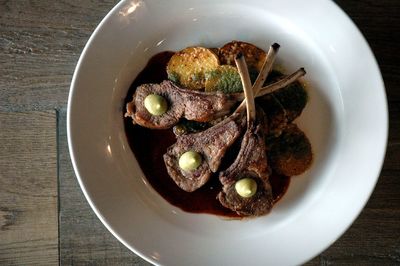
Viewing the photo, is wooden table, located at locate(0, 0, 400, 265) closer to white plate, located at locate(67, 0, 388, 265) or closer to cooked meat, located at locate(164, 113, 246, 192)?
white plate, located at locate(67, 0, 388, 265)

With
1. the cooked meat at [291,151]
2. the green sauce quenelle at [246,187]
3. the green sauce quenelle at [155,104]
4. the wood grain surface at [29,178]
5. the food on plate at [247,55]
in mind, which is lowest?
the wood grain surface at [29,178]

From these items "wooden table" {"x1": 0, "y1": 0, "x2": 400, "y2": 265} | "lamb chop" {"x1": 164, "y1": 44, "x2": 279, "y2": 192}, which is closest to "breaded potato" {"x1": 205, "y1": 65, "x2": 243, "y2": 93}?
"lamb chop" {"x1": 164, "y1": 44, "x2": 279, "y2": 192}

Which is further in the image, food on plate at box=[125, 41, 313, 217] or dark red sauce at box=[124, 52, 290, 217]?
dark red sauce at box=[124, 52, 290, 217]

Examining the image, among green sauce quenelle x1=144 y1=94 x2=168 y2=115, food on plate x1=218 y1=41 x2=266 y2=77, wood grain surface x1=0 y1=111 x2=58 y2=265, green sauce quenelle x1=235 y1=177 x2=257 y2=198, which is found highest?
food on plate x1=218 y1=41 x2=266 y2=77

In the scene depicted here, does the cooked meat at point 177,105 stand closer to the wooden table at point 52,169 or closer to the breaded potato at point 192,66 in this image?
the breaded potato at point 192,66

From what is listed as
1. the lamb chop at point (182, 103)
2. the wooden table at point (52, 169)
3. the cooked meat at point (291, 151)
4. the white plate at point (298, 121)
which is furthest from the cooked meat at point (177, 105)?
the wooden table at point (52, 169)

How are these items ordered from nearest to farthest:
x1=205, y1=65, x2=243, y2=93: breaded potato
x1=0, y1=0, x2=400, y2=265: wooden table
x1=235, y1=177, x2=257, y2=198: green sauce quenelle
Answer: x1=235, y1=177, x2=257, y2=198: green sauce quenelle
x1=205, y1=65, x2=243, y2=93: breaded potato
x1=0, y1=0, x2=400, y2=265: wooden table

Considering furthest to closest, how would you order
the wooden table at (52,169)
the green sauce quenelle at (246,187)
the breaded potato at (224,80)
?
the wooden table at (52,169)
the breaded potato at (224,80)
the green sauce quenelle at (246,187)
